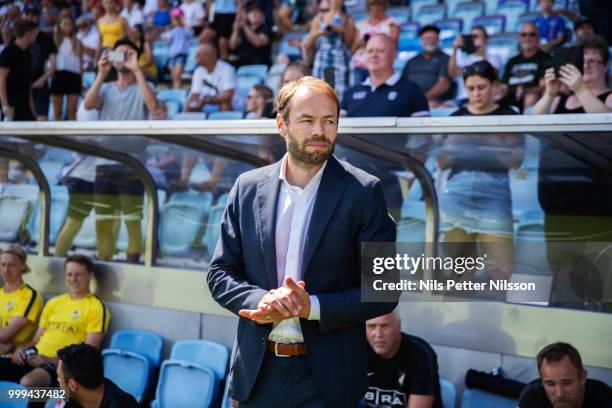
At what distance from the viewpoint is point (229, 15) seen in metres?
10.5

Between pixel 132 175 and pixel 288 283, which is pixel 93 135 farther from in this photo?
pixel 288 283

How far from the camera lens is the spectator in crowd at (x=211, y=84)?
8.18 m

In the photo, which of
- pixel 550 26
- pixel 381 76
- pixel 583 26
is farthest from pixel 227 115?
pixel 550 26

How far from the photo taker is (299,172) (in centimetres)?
276

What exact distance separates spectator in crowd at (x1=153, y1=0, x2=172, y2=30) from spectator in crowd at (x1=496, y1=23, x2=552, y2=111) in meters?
6.19

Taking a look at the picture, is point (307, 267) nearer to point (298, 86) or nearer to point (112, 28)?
point (298, 86)

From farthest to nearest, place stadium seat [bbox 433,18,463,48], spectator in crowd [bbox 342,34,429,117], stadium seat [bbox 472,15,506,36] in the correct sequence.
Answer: stadium seat [bbox 472,15,506,36] < stadium seat [bbox 433,18,463,48] < spectator in crowd [bbox 342,34,429,117]

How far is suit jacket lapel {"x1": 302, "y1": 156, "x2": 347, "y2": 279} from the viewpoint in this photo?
2.64 m

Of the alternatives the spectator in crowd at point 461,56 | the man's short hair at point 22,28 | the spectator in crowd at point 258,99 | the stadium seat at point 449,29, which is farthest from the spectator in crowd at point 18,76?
the stadium seat at point 449,29

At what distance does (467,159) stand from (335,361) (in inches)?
96.0

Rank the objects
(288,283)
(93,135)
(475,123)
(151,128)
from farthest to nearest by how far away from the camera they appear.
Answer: (93,135), (151,128), (475,123), (288,283)

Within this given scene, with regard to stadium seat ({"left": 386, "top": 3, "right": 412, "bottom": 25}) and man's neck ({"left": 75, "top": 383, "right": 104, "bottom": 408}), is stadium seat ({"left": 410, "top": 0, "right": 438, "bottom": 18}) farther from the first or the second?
man's neck ({"left": 75, "top": 383, "right": 104, "bottom": 408})

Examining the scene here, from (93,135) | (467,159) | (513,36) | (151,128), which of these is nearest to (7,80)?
(93,135)

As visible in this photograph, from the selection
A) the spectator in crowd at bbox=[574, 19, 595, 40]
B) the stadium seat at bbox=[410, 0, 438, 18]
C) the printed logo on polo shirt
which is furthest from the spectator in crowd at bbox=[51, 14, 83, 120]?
the spectator in crowd at bbox=[574, 19, 595, 40]
